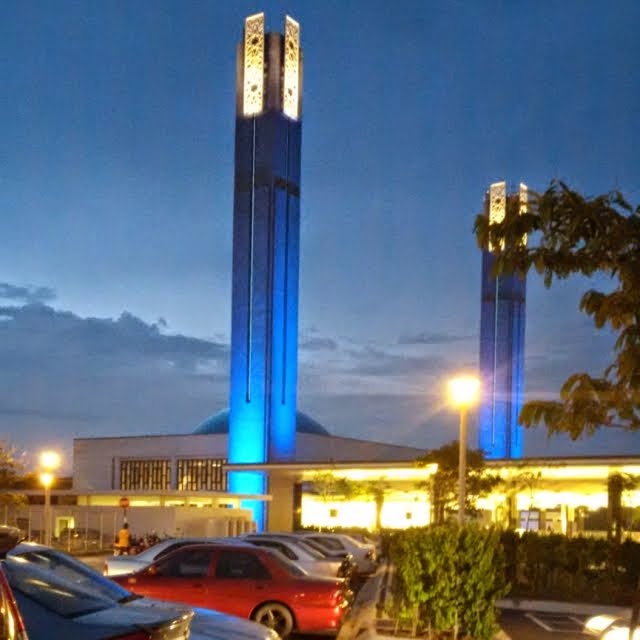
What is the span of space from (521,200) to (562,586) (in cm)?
1835

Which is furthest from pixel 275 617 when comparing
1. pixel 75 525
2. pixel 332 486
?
pixel 332 486

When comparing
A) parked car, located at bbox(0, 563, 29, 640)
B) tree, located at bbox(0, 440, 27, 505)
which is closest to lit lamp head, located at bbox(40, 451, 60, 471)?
tree, located at bbox(0, 440, 27, 505)

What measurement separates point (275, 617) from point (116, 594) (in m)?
5.44

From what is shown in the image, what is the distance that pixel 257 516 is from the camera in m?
62.0

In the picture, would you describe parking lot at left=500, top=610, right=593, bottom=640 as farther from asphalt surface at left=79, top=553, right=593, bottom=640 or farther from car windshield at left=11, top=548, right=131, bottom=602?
car windshield at left=11, top=548, right=131, bottom=602

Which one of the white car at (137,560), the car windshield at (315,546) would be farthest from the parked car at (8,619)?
the car windshield at (315,546)

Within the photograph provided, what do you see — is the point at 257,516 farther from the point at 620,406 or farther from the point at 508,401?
the point at 620,406

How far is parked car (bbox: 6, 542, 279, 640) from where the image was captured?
8.53m

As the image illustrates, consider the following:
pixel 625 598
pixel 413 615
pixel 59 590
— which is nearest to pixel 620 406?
pixel 59 590

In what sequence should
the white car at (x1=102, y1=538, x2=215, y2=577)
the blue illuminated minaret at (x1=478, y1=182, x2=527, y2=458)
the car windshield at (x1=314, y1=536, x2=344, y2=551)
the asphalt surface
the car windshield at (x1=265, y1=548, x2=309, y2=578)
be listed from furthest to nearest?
the blue illuminated minaret at (x1=478, y1=182, x2=527, y2=458)
the car windshield at (x1=314, y1=536, x2=344, y2=551)
the white car at (x1=102, y1=538, x2=215, y2=577)
the asphalt surface
the car windshield at (x1=265, y1=548, x2=309, y2=578)

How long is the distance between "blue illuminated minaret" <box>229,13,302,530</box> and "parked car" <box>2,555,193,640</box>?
55.1 meters

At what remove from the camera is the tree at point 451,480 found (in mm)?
43094

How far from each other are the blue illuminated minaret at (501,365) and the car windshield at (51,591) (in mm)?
86980

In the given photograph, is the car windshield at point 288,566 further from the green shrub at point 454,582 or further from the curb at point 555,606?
the curb at point 555,606
